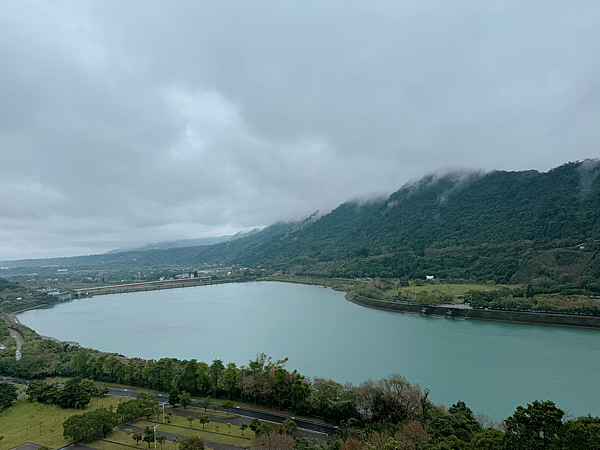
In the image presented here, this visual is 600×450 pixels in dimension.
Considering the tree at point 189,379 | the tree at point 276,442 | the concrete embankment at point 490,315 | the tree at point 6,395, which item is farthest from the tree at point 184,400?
the concrete embankment at point 490,315

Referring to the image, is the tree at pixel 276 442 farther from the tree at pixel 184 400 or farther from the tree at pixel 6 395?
the tree at pixel 6 395

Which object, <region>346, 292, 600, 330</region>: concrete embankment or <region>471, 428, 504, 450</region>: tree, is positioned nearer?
<region>471, 428, 504, 450</region>: tree

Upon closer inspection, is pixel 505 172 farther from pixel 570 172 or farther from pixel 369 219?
pixel 369 219

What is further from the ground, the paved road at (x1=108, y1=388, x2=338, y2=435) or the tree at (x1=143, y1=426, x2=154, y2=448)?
the tree at (x1=143, y1=426, x2=154, y2=448)

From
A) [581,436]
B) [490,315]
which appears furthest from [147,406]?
[490,315]

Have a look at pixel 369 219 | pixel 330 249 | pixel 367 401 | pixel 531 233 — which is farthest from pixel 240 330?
pixel 369 219

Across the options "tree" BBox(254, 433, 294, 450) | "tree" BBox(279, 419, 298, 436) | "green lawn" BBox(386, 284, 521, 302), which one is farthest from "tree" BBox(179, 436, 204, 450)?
"green lawn" BBox(386, 284, 521, 302)

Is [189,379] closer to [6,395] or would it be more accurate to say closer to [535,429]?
[6,395]

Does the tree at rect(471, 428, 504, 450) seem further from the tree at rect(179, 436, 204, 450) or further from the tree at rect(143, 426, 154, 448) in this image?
the tree at rect(143, 426, 154, 448)
